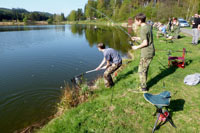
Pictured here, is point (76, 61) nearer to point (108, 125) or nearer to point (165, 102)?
point (108, 125)

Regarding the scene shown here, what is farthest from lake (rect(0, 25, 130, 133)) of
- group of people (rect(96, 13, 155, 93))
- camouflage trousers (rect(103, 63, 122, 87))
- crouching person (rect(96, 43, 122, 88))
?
group of people (rect(96, 13, 155, 93))

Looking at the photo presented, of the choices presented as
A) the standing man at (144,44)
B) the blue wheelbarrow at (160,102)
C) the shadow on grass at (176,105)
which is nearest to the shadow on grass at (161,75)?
the standing man at (144,44)

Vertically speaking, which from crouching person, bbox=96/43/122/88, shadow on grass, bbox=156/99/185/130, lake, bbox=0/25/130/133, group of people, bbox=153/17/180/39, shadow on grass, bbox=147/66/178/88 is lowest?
lake, bbox=0/25/130/133

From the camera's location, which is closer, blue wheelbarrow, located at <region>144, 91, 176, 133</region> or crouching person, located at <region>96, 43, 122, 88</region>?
blue wheelbarrow, located at <region>144, 91, 176, 133</region>

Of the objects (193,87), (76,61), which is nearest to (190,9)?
(76,61)

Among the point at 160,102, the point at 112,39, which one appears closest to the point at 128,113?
the point at 160,102

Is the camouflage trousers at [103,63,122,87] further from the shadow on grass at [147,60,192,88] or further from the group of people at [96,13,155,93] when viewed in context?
the shadow on grass at [147,60,192,88]

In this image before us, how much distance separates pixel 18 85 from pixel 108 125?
6229 mm

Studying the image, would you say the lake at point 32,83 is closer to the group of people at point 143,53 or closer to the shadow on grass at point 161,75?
the group of people at point 143,53

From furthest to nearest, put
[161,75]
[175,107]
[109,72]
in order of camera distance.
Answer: [161,75]
[109,72]
[175,107]

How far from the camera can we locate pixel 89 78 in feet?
27.3

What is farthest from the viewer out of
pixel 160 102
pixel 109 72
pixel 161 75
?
pixel 161 75

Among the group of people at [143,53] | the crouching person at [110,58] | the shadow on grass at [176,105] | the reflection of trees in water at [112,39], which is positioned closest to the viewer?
the shadow on grass at [176,105]

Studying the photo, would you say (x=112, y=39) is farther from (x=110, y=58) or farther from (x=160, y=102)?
(x=160, y=102)
